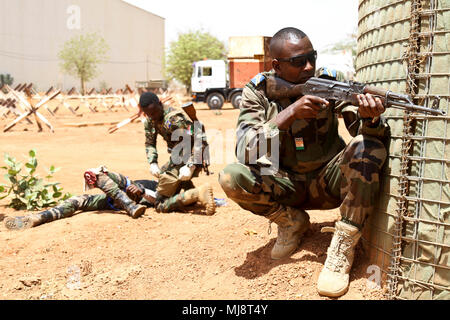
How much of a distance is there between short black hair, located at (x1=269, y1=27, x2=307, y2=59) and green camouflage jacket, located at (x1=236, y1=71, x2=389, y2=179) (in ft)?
0.55

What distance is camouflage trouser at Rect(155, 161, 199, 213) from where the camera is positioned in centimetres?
475

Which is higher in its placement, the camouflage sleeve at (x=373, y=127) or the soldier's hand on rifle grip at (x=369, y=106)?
the soldier's hand on rifle grip at (x=369, y=106)

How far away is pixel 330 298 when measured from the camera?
236cm

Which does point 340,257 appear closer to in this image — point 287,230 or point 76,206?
point 287,230

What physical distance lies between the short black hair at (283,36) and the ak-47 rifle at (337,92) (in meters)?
0.16

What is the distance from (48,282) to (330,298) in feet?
6.02

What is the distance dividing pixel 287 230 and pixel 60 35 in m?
43.4

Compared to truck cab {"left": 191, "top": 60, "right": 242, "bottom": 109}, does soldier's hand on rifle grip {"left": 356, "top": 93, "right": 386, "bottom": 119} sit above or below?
below

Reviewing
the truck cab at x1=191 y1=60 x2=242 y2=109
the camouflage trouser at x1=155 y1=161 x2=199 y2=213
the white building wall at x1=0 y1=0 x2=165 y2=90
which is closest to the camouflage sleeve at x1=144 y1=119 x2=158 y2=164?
the camouflage trouser at x1=155 y1=161 x2=199 y2=213

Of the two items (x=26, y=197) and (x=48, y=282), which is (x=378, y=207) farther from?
(x=26, y=197)

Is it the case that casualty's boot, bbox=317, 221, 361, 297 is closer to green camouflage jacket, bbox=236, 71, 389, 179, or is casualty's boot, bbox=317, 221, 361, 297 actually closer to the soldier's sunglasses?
green camouflage jacket, bbox=236, 71, 389, 179

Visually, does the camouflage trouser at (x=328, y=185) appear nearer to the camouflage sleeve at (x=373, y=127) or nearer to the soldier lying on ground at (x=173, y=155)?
the camouflage sleeve at (x=373, y=127)

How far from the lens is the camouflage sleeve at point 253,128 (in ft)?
8.50

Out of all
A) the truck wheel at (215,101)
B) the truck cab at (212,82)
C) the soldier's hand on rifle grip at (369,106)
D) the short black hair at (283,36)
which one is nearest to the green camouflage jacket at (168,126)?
the short black hair at (283,36)
